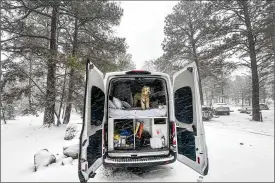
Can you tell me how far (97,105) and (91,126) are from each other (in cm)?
52

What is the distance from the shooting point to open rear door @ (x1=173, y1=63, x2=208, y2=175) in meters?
4.18

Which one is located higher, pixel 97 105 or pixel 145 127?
pixel 97 105

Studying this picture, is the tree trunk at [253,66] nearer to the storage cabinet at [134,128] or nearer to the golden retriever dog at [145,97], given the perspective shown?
the golden retriever dog at [145,97]

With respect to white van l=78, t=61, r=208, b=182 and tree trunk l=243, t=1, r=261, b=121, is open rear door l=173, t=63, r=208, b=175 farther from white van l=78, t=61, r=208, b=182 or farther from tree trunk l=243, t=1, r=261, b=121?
tree trunk l=243, t=1, r=261, b=121

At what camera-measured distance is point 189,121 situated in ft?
15.4

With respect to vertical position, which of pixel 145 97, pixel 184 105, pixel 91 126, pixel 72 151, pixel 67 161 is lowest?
pixel 67 161

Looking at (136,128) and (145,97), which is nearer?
(136,128)

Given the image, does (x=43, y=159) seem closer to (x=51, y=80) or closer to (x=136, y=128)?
(x=136, y=128)

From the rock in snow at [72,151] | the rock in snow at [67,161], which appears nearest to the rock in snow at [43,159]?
the rock in snow at [67,161]

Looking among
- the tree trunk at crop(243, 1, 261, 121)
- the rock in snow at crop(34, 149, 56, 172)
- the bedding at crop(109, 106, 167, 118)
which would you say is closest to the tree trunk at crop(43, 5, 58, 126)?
the rock in snow at crop(34, 149, 56, 172)

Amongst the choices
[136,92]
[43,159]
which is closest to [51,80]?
[43,159]

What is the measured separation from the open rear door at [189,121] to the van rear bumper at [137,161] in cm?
39

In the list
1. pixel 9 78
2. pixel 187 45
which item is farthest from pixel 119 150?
pixel 187 45

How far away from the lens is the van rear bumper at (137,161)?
4.29 metres
